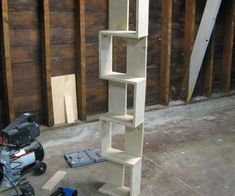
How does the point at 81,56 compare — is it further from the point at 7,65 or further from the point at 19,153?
the point at 19,153

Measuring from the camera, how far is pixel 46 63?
9.73 feet

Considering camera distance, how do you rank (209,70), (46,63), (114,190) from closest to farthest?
1. (114,190)
2. (46,63)
3. (209,70)

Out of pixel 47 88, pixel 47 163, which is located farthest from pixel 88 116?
pixel 47 163

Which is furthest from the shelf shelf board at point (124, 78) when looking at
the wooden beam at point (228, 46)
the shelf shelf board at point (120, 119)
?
the wooden beam at point (228, 46)

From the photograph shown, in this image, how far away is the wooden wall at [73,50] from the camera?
2881mm

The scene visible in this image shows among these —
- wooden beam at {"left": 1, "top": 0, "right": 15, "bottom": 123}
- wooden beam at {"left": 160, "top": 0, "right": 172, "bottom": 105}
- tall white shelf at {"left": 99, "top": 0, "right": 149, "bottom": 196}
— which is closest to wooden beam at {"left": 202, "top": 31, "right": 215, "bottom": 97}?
wooden beam at {"left": 160, "top": 0, "right": 172, "bottom": 105}

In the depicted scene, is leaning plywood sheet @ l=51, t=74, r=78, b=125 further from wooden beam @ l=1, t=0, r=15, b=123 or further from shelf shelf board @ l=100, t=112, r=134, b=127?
shelf shelf board @ l=100, t=112, r=134, b=127

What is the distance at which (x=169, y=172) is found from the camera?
8.69 feet

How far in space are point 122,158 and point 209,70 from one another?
82.9 inches

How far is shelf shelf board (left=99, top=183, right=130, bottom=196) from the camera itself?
234 cm

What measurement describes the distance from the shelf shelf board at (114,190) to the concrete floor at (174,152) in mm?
49

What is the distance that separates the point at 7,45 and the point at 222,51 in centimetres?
252

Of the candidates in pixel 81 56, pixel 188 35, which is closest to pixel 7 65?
pixel 81 56

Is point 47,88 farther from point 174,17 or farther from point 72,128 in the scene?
point 174,17
